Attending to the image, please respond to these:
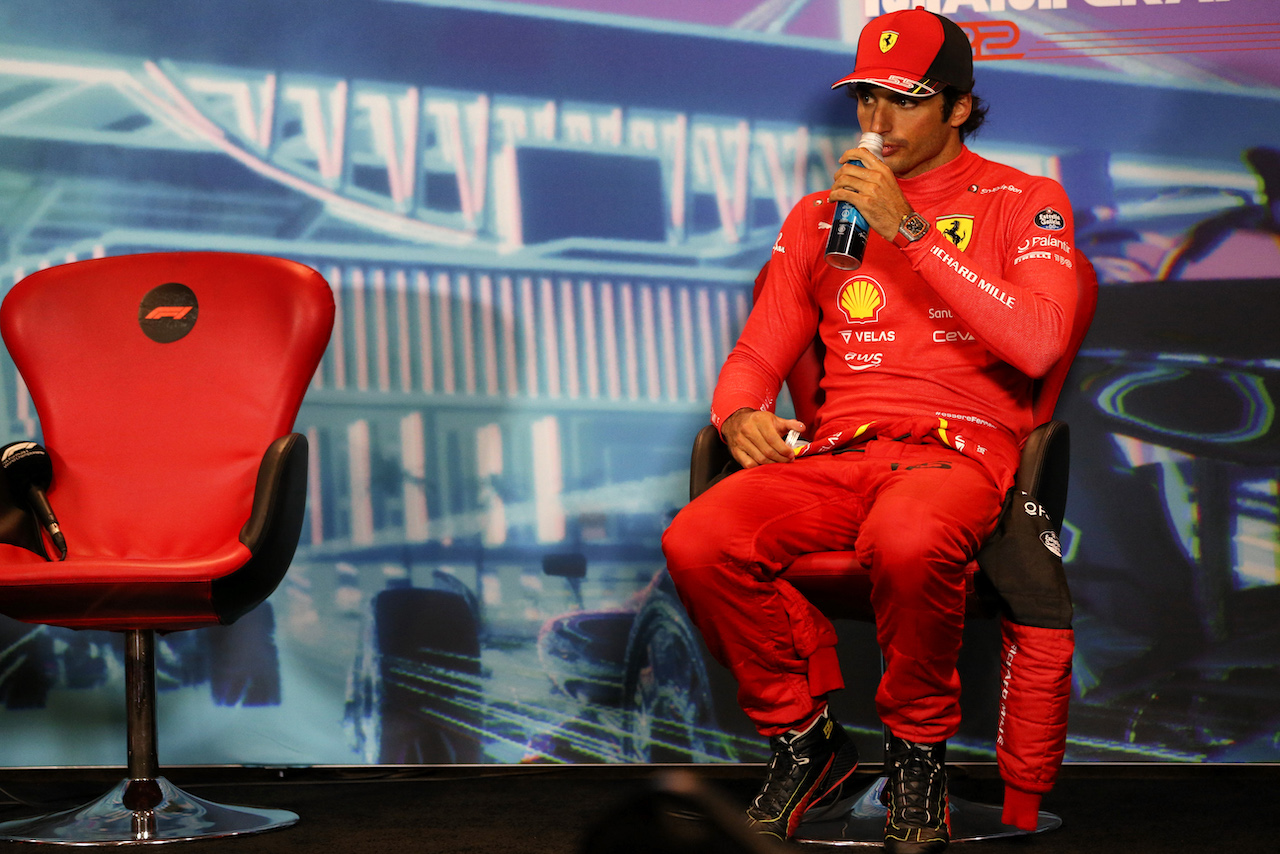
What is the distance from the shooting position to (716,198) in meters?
2.45

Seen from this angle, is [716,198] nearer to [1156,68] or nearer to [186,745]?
[1156,68]

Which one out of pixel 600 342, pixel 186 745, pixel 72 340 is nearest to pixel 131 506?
pixel 72 340

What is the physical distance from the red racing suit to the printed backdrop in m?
0.52

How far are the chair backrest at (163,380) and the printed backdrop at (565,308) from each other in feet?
1.20

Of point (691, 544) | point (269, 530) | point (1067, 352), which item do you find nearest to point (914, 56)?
point (1067, 352)

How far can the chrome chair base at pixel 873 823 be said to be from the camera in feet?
5.73

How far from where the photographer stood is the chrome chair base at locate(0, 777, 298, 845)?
179 cm

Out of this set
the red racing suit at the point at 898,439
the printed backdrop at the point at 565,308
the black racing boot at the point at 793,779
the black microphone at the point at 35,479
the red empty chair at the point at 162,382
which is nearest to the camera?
the red racing suit at the point at 898,439

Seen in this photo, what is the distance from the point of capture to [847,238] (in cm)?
166

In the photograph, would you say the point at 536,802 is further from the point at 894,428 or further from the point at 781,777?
the point at 894,428

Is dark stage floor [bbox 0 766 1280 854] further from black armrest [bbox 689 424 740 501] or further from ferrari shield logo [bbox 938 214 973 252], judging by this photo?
ferrari shield logo [bbox 938 214 973 252]

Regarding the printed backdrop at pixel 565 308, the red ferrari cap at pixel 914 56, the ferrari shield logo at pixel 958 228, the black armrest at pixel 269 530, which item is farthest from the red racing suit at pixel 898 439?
the black armrest at pixel 269 530

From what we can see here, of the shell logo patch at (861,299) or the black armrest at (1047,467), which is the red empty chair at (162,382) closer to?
the shell logo patch at (861,299)

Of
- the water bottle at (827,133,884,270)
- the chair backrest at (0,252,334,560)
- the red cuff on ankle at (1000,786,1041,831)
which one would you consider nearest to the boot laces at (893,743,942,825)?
the red cuff on ankle at (1000,786,1041,831)
